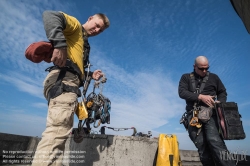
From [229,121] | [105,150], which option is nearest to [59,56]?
[105,150]

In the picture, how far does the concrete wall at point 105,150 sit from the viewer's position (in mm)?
3403

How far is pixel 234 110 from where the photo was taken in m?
3.18

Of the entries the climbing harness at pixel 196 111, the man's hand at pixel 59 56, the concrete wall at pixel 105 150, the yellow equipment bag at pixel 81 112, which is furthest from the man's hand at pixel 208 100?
the man's hand at pixel 59 56

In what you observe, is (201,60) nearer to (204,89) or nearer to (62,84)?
(204,89)

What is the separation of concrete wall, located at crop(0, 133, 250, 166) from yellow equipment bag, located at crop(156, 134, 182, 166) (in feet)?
1.23

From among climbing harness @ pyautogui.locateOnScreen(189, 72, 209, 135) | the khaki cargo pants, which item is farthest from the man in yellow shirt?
climbing harness @ pyautogui.locateOnScreen(189, 72, 209, 135)

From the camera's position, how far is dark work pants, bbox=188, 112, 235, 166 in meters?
2.96

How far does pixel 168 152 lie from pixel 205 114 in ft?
3.93

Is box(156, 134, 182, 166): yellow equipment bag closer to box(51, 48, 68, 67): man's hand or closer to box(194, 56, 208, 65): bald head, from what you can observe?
box(194, 56, 208, 65): bald head

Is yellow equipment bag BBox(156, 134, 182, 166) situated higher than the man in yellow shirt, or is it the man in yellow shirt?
the man in yellow shirt

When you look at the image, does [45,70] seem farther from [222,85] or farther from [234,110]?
[222,85]

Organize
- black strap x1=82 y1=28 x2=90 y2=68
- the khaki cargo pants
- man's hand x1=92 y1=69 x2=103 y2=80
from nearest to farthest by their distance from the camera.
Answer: the khaki cargo pants → black strap x1=82 y1=28 x2=90 y2=68 → man's hand x1=92 y1=69 x2=103 y2=80

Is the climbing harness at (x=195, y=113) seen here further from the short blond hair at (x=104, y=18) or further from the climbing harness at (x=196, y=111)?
the short blond hair at (x=104, y=18)

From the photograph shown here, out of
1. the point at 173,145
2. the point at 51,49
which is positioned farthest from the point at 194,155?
the point at 51,49
